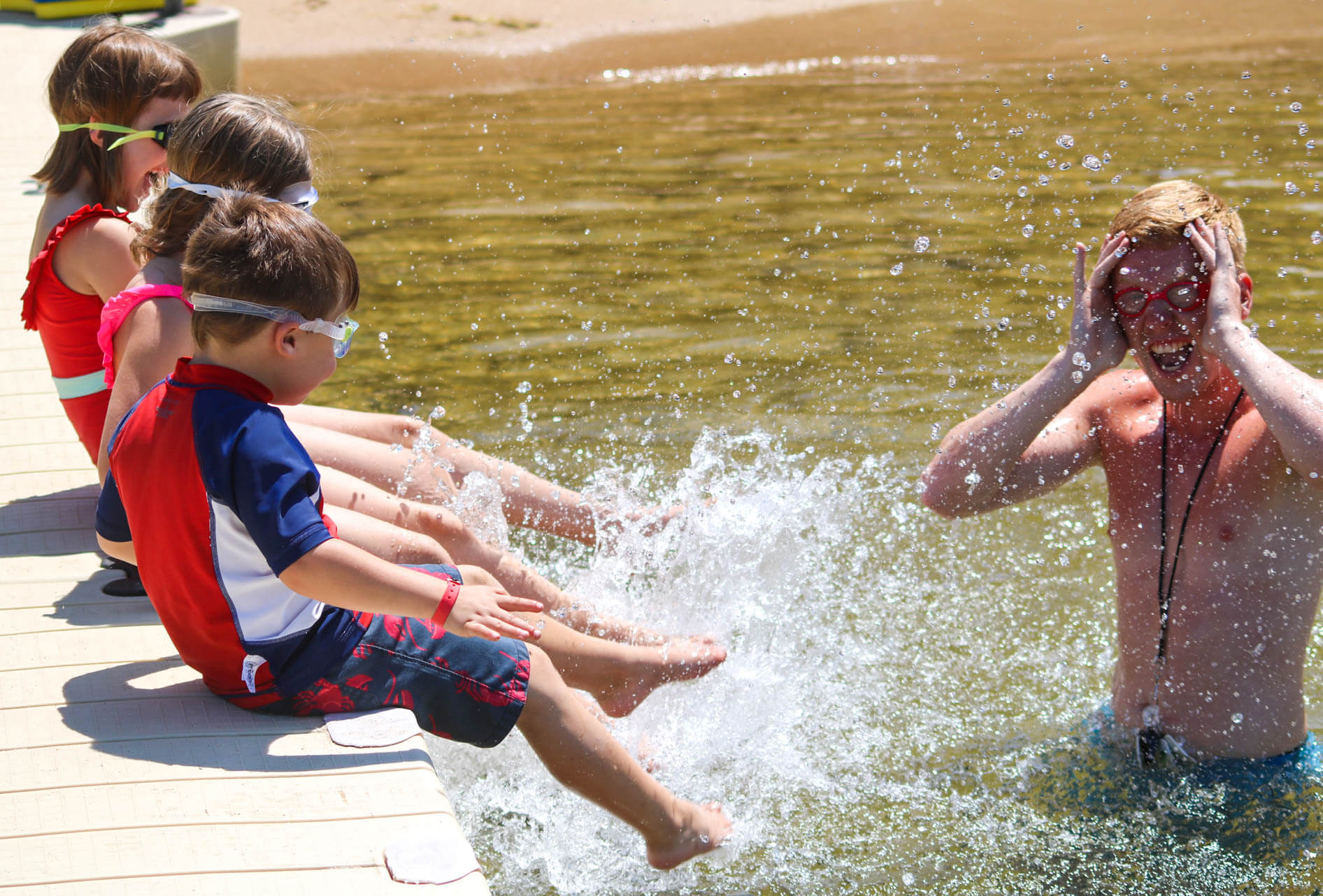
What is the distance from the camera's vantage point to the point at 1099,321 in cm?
307

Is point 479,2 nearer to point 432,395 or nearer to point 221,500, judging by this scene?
point 432,395

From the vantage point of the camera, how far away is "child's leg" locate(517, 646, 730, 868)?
279cm

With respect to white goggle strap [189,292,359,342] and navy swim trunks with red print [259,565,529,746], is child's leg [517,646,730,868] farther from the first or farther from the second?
white goggle strap [189,292,359,342]

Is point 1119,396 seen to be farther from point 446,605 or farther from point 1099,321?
point 446,605

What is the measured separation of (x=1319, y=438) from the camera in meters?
2.77

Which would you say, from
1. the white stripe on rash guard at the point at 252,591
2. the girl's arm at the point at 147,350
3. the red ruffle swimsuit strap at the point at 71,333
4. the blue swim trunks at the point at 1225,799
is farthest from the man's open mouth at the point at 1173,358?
the red ruffle swimsuit strap at the point at 71,333

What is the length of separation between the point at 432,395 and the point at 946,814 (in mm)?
3330

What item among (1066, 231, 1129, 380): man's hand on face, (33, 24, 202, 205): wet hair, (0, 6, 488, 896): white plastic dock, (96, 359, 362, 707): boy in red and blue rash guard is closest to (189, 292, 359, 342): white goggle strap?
(96, 359, 362, 707): boy in red and blue rash guard

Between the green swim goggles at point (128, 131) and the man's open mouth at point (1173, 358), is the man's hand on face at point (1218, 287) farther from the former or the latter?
the green swim goggles at point (128, 131)

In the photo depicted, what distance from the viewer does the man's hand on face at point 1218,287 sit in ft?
9.51

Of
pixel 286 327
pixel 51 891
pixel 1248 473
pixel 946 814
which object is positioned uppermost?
pixel 286 327

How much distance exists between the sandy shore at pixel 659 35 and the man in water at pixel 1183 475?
31.7 ft

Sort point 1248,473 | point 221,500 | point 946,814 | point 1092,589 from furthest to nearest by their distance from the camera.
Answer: point 1092,589
point 946,814
point 1248,473
point 221,500

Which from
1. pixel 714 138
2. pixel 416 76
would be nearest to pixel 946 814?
pixel 714 138
